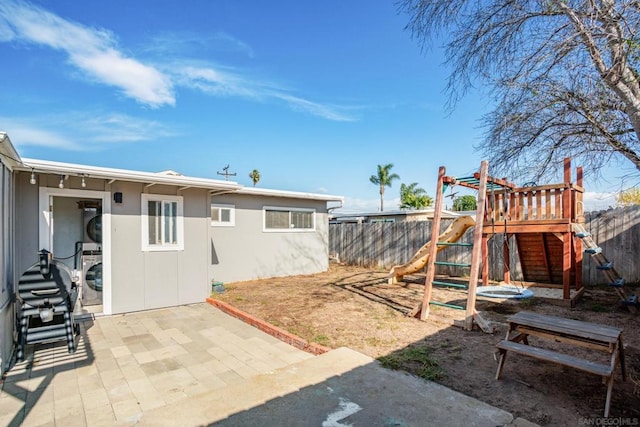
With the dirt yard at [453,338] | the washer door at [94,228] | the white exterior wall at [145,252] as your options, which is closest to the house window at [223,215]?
the white exterior wall at [145,252]

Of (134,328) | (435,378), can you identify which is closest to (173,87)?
(134,328)

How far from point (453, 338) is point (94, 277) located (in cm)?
661

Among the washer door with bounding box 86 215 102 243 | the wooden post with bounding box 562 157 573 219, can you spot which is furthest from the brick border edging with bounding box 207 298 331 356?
the wooden post with bounding box 562 157 573 219

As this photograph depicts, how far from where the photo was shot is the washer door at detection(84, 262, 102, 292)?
627 cm

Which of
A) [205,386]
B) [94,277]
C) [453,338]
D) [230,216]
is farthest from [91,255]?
[453,338]

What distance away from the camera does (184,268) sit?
6.48 metres

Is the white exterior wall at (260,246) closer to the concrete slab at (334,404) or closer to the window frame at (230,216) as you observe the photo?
the window frame at (230,216)

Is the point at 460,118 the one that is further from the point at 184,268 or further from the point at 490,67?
the point at 184,268

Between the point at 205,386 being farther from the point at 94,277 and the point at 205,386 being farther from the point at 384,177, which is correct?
the point at 384,177

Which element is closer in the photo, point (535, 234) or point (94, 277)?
point (94, 277)

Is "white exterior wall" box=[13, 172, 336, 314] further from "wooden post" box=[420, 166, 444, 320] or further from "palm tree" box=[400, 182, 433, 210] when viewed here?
"palm tree" box=[400, 182, 433, 210]

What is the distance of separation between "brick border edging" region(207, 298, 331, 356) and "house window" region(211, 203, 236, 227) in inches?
107

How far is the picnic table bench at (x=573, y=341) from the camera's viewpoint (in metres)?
2.51

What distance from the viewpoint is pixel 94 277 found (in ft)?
20.7
